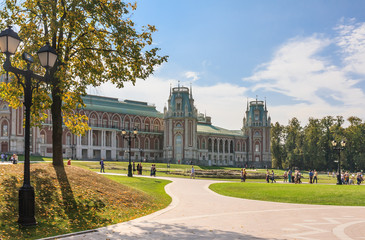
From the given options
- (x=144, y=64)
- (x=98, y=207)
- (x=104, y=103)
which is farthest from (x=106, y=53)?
(x=104, y=103)

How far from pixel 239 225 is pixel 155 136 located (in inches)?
3254

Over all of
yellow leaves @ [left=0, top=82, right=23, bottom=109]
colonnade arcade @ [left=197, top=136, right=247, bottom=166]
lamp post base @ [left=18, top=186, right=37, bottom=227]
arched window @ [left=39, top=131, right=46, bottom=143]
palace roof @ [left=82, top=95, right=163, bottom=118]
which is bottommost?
colonnade arcade @ [left=197, top=136, right=247, bottom=166]

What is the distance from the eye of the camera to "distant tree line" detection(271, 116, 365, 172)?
8619cm

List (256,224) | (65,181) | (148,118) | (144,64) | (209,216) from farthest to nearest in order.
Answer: (148,118)
(144,64)
(65,181)
(209,216)
(256,224)

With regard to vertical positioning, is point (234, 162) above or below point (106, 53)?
below

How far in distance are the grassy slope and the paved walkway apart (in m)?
1.12

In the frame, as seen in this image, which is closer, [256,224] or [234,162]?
[256,224]

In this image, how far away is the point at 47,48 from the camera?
11195 millimetres

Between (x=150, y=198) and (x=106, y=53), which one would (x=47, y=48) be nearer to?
(x=106, y=53)

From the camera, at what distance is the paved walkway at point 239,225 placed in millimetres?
10359

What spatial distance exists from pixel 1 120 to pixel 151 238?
6787 cm

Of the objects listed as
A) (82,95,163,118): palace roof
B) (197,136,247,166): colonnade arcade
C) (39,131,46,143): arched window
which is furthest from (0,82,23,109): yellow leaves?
(197,136,247,166): colonnade arcade

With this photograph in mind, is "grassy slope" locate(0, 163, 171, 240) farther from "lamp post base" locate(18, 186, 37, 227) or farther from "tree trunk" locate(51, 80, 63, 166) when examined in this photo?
"tree trunk" locate(51, 80, 63, 166)

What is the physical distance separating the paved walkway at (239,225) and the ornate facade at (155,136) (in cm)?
6013
